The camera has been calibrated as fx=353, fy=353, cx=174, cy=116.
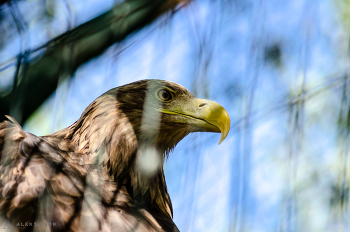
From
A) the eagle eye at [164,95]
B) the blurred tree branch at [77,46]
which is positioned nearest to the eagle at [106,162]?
the eagle eye at [164,95]

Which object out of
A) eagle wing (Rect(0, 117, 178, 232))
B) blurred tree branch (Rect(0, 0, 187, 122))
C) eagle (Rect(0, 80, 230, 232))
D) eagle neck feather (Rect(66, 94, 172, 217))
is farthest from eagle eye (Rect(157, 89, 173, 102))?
eagle wing (Rect(0, 117, 178, 232))

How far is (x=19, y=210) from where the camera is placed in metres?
1.79

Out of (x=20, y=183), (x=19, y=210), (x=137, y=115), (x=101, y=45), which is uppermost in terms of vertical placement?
(x=101, y=45)

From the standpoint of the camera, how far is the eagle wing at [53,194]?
5.93 ft

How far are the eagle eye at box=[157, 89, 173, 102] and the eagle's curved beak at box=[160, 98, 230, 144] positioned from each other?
9 centimetres

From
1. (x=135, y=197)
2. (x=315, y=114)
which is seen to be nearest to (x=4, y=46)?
(x=135, y=197)

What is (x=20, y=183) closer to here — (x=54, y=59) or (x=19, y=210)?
(x=19, y=210)

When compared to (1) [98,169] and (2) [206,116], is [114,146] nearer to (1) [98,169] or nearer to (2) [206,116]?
(1) [98,169]

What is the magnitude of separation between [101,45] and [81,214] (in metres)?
1.01

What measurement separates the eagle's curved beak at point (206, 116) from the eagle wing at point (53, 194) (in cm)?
79

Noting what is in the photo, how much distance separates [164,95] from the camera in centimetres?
283

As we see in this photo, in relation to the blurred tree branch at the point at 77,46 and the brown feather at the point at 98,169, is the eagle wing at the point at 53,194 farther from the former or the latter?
the blurred tree branch at the point at 77,46

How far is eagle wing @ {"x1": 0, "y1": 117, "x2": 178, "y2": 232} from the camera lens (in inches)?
71.1

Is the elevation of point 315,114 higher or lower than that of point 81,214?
higher
